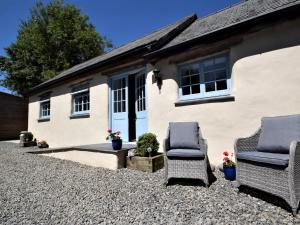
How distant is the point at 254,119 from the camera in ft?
12.0

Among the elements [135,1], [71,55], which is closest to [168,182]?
[135,1]

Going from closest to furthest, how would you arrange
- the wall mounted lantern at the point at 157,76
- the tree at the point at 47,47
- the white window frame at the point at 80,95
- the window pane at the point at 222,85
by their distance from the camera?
the window pane at the point at 222,85 → the wall mounted lantern at the point at 157,76 → the white window frame at the point at 80,95 → the tree at the point at 47,47

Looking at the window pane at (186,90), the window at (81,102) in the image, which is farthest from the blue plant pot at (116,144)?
the window at (81,102)

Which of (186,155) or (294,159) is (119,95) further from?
(294,159)

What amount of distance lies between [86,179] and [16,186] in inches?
48.9

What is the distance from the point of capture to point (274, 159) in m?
2.41

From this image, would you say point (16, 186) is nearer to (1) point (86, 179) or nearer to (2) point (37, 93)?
(1) point (86, 179)

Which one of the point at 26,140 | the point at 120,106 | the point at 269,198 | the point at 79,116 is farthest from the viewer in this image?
the point at 26,140

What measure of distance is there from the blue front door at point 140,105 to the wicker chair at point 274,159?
3.24 m

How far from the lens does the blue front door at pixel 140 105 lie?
5835 mm

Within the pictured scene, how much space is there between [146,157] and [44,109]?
900 cm

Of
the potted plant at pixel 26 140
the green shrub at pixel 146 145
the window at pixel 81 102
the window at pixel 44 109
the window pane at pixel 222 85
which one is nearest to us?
the window pane at pixel 222 85

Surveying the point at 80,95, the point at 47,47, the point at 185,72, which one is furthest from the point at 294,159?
the point at 47,47

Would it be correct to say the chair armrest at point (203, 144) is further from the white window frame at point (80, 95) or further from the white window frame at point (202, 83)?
the white window frame at point (80, 95)
